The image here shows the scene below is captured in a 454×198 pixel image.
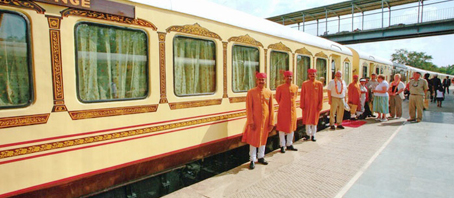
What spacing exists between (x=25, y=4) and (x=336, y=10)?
929 inches

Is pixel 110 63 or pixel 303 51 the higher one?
pixel 303 51

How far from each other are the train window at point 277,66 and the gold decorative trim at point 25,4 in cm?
398

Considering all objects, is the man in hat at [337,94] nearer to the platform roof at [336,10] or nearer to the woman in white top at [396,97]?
the woman in white top at [396,97]

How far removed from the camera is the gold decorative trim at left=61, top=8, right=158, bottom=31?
2619mm

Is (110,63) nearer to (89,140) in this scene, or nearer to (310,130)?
(89,140)

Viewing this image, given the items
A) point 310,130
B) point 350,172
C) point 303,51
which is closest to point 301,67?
point 303,51

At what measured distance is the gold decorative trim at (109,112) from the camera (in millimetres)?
2671

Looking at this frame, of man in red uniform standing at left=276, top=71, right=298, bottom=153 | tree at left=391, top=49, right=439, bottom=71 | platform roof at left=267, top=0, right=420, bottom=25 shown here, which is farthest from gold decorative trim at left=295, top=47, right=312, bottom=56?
tree at left=391, top=49, right=439, bottom=71

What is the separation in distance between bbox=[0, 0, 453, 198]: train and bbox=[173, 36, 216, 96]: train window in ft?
0.05

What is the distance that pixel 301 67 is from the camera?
6496mm

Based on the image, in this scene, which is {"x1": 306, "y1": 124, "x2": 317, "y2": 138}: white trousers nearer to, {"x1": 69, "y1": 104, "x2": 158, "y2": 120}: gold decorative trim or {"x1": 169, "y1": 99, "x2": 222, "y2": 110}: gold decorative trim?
{"x1": 169, "y1": 99, "x2": 222, "y2": 110}: gold decorative trim

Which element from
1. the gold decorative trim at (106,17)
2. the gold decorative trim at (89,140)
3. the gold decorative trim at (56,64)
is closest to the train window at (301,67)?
the gold decorative trim at (89,140)

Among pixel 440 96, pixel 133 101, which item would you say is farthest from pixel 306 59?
pixel 440 96

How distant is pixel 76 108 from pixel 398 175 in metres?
4.48
